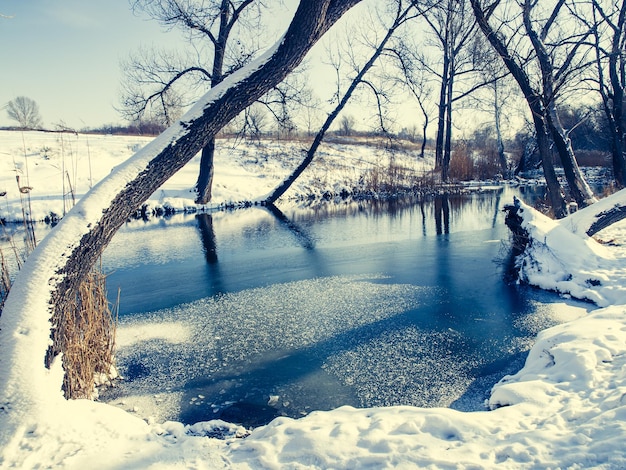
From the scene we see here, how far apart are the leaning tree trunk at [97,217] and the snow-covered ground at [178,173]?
1103cm

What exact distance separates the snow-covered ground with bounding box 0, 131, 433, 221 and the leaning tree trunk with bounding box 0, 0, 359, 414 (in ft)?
36.2

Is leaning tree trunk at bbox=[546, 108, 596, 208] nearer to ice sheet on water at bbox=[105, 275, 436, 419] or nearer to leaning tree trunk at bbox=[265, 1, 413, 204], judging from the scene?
ice sheet on water at bbox=[105, 275, 436, 419]

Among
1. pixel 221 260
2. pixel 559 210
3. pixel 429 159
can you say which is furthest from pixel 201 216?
pixel 429 159

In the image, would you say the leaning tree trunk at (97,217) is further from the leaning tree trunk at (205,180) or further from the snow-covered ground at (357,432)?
the leaning tree trunk at (205,180)

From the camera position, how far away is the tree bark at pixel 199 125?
3044 mm

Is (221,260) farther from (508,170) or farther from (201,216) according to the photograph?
(508,170)

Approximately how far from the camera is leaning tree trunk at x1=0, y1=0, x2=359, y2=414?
97.0 inches

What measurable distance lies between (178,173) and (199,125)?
16.3 m

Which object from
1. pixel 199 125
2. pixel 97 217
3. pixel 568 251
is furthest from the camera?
pixel 568 251

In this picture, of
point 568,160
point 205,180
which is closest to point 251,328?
point 568,160

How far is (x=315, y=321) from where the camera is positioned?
17.2 feet

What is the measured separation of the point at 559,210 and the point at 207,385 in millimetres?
7405

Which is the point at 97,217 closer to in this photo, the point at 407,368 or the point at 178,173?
the point at 407,368

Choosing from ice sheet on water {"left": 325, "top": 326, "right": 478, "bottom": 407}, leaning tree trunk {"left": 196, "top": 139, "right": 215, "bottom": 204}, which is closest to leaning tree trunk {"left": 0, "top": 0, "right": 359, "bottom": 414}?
ice sheet on water {"left": 325, "top": 326, "right": 478, "bottom": 407}
